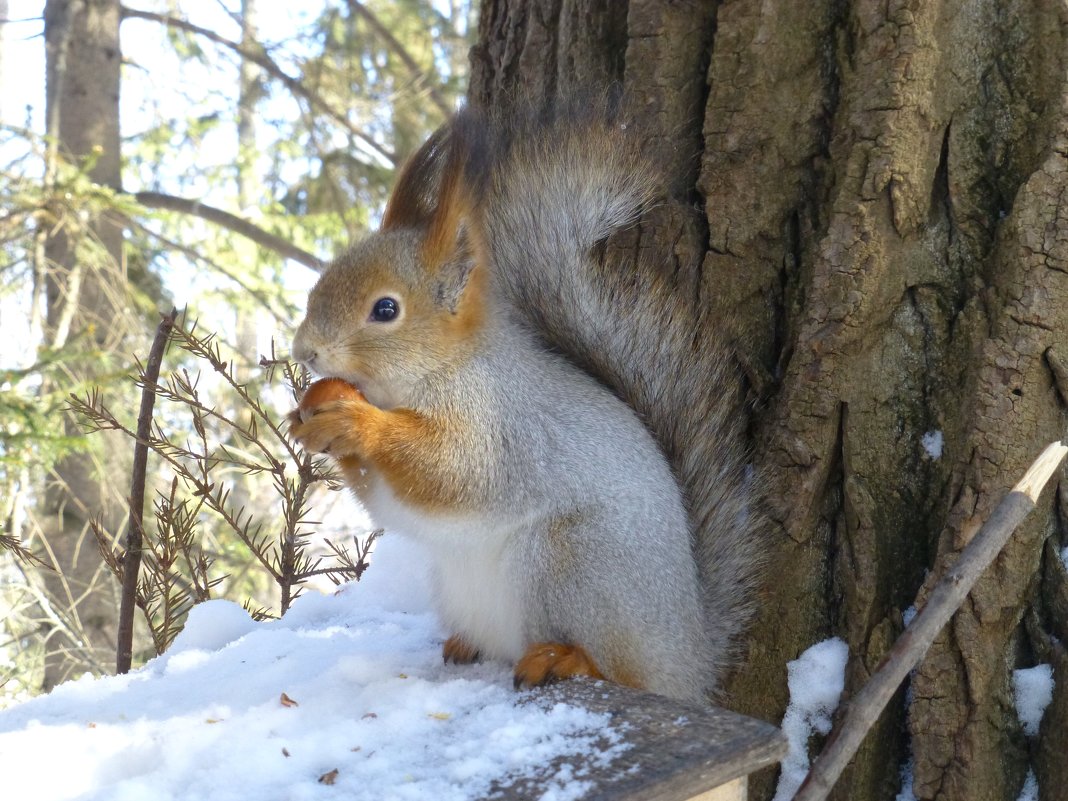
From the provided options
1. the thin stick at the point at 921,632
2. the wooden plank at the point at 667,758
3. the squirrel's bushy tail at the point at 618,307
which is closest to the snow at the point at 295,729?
the wooden plank at the point at 667,758

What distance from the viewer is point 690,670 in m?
1.54

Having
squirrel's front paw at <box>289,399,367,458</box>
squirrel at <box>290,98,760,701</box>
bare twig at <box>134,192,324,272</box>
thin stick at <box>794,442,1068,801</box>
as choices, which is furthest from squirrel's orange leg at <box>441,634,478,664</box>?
bare twig at <box>134,192,324,272</box>

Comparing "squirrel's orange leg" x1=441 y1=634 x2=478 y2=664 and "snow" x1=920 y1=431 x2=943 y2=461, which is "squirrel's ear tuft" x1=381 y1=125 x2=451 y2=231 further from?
"snow" x1=920 y1=431 x2=943 y2=461

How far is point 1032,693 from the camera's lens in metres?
1.46

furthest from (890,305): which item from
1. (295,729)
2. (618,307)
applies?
(295,729)

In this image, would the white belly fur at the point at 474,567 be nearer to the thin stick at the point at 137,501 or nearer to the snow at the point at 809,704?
the snow at the point at 809,704

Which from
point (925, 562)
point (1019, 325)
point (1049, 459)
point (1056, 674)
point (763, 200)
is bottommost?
point (1056, 674)

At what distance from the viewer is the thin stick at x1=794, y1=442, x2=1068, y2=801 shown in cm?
115

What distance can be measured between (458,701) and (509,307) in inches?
26.0

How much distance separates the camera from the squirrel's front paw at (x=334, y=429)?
146cm

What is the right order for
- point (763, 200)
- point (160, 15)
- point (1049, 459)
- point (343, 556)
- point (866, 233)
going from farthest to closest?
point (160, 15) < point (343, 556) < point (763, 200) < point (866, 233) < point (1049, 459)

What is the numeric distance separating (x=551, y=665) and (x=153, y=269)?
5.04 metres

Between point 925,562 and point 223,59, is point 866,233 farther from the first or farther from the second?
point 223,59

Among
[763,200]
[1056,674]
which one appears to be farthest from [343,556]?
[1056,674]
